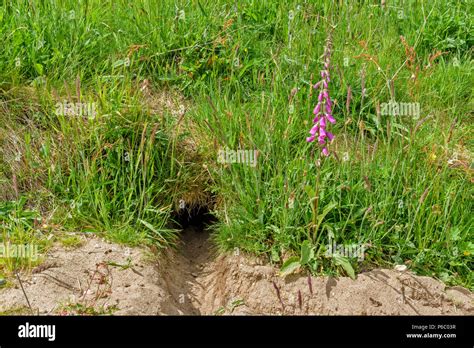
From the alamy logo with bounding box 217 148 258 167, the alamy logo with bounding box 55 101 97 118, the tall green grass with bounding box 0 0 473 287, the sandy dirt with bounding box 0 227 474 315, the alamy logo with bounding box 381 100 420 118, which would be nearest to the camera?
the sandy dirt with bounding box 0 227 474 315

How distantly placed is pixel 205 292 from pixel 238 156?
0.81m

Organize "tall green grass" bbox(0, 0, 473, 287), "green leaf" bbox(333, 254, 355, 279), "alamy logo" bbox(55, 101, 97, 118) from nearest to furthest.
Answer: "green leaf" bbox(333, 254, 355, 279) < "tall green grass" bbox(0, 0, 473, 287) < "alamy logo" bbox(55, 101, 97, 118)

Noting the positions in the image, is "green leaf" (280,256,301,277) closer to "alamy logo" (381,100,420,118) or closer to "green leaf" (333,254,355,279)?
"green leaf" (333,254,355,279)

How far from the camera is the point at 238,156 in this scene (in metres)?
4.00

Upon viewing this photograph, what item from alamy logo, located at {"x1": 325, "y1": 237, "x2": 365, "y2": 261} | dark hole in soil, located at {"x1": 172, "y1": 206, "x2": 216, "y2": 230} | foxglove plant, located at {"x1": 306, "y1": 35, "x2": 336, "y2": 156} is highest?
foxglove plant, located at {"x1": 306, "y1": 35, "x2": 336, "y2": 156}

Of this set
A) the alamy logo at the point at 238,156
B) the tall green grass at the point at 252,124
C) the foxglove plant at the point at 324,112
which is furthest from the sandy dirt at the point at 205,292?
the foxglove plant at the point at 324,112

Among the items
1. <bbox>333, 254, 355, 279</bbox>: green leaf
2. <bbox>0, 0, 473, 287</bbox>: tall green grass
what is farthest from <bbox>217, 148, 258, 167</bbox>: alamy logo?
<bbox>333, 254, 355, 279</bbox>: green leaf

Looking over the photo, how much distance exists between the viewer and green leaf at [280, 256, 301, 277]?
11.8 feet

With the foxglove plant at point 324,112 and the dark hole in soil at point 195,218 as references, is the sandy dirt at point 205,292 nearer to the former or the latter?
the dark hole in soil at point 195,218

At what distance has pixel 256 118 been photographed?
4.24 metres

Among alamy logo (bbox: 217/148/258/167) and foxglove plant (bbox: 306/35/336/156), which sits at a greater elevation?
foxglove plant (bbox: 306/35/336/156)

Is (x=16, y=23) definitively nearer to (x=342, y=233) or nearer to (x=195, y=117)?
(x=195, y=117)

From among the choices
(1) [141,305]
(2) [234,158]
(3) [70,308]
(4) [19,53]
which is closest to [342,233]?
(2) [234,158]

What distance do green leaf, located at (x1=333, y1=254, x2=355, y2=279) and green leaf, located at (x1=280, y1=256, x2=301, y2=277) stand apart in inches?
8.0
